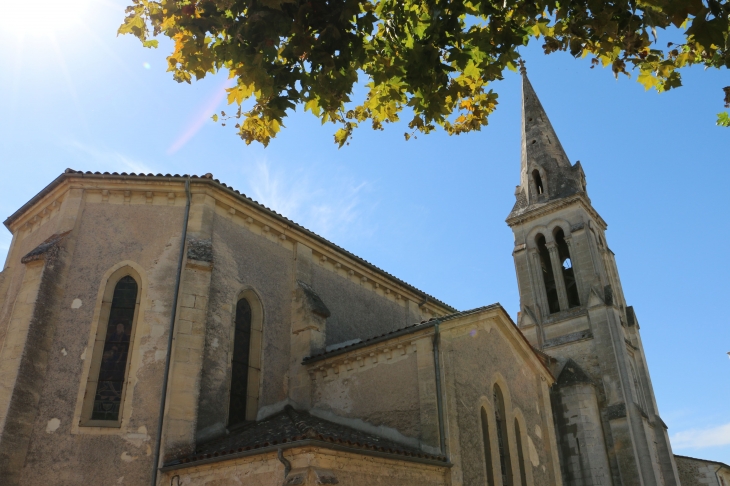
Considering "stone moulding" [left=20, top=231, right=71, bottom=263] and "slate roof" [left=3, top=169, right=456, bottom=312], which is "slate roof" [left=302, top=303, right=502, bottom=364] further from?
"stone moulding" [left=20, top=231, right=71, bottom=263]

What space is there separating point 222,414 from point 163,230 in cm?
408

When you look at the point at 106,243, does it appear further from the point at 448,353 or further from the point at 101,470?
the point at 448,353

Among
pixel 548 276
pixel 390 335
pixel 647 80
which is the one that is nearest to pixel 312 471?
pixel 390 335

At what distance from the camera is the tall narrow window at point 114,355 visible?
10.6m

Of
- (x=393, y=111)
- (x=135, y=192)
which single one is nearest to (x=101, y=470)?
(x=135, y=192)

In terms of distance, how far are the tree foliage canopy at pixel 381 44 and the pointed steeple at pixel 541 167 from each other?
2304 centimetres


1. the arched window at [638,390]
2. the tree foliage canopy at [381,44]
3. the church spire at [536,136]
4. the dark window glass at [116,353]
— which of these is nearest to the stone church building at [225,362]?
the dark window glass at [116,353]

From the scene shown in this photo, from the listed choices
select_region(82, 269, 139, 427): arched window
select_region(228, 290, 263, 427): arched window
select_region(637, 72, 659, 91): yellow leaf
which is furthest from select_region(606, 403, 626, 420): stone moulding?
select_region(637, 72, 659, 91): yellow leaf

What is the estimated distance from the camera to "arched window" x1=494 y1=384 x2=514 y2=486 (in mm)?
12320

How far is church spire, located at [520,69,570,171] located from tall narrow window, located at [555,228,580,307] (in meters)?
4.21

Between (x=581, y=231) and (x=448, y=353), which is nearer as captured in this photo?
(x=448, y=353)

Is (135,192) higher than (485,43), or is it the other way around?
(135,192)

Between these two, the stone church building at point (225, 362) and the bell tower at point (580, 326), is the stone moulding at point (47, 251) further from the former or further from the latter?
the bell tower at point (580, 326)

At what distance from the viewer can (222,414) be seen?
1134 centimetres
